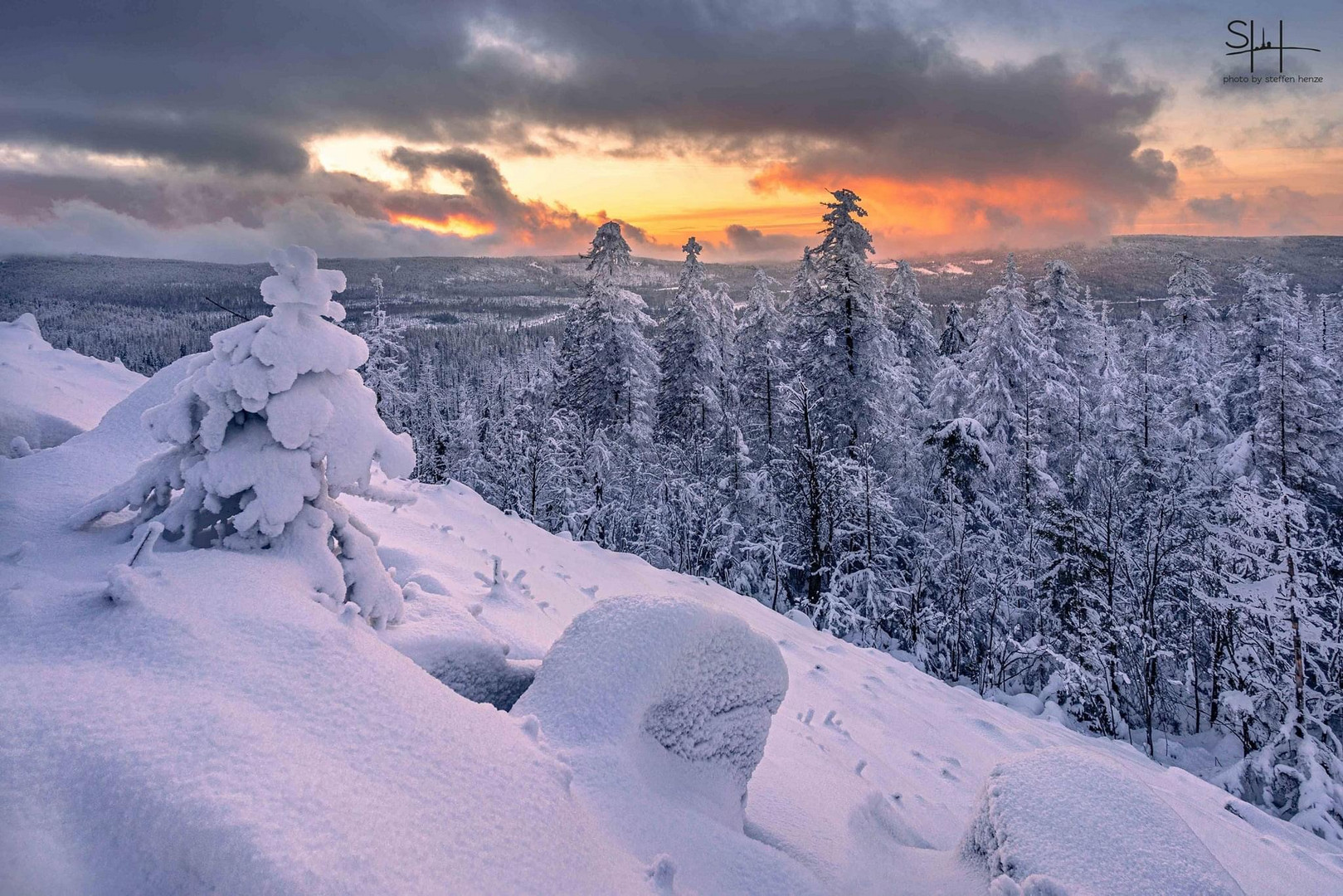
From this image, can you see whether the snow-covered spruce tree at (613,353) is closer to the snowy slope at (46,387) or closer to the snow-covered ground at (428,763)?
the snowy slope at (46,387)

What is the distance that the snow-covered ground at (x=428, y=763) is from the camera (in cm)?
220

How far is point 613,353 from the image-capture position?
93.9ft

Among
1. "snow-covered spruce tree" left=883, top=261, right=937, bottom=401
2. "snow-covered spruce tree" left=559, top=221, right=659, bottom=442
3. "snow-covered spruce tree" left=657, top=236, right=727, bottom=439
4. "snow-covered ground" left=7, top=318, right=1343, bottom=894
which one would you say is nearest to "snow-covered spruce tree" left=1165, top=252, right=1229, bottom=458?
"snow-covered spruce tree" left=883, top=261, right=937, bottom=401

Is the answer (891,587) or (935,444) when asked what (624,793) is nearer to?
(891,587)

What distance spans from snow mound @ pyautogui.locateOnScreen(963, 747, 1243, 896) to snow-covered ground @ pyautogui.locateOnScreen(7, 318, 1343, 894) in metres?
0.02

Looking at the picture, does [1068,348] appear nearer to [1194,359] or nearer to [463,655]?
[1194,359]

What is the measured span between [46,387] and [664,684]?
26.6ft

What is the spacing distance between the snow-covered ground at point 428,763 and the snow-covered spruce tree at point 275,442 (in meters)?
0.24

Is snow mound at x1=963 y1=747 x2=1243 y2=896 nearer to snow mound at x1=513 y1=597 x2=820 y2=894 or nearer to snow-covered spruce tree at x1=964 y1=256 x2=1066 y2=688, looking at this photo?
snow mound at x1=513 y1=597 x2=820 y2=894

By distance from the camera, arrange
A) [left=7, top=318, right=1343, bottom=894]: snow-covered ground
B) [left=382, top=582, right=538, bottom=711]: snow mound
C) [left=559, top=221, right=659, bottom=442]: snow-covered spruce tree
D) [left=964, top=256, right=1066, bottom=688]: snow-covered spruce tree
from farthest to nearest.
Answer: [left=559, top=221, right=659, bottom=442]: snow-covered spruce tree
[left=964, top=256, right=1066, bottom=688]: snow-covered spruce tree
[left=382, top=582, right=538, bottom=711]: snow mound
[left=7, top=318, right=1343, bottom=894]: snow-covered ground

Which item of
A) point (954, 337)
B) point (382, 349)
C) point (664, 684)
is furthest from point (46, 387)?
point (954, 337)

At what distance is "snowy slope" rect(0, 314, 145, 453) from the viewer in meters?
6.21

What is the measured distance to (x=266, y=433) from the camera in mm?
4641

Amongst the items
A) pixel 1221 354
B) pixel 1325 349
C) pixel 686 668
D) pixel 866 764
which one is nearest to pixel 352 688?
pixel 686 668
